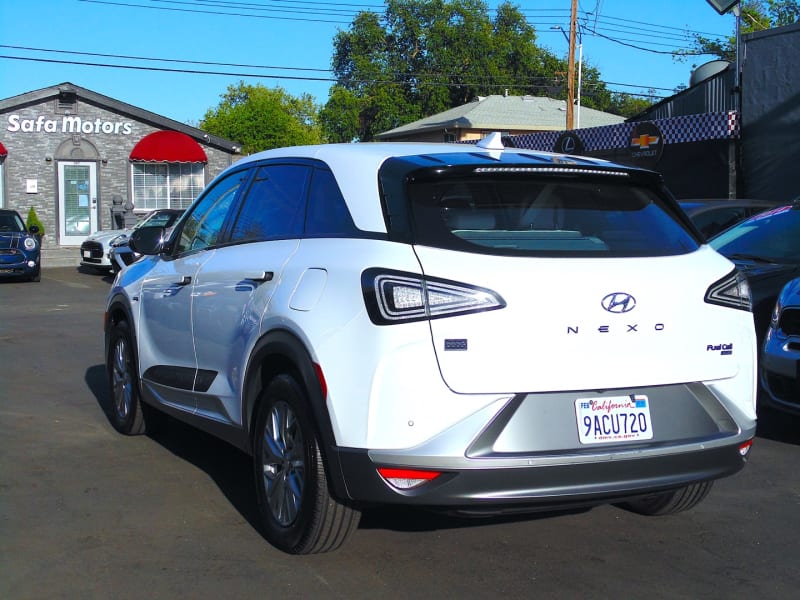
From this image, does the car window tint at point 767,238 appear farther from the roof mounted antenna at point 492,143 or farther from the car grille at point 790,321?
the roof mounted antenna at point 492,143

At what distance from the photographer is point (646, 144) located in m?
21.1

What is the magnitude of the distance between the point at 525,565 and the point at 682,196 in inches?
717

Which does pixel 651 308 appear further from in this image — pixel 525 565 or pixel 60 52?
pixel 60 52

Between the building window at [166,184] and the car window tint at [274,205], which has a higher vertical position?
the building window at [166,184]

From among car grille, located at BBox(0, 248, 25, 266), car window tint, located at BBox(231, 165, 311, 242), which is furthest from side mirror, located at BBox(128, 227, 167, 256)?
car grille, located at BBox(0, 248, 25, 266)

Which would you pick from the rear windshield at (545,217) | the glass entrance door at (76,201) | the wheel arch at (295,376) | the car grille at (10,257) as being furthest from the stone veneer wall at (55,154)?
the rear windshield at (545,217)

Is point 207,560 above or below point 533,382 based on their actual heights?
below

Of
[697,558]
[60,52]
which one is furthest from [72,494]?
[60,52]

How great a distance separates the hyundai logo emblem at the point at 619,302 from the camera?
3.88 m

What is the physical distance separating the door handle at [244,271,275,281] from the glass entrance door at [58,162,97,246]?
91.0 ft

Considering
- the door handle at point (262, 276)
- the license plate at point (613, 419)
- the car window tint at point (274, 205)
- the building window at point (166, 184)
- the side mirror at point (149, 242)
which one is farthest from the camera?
the building window at point (166, 184)

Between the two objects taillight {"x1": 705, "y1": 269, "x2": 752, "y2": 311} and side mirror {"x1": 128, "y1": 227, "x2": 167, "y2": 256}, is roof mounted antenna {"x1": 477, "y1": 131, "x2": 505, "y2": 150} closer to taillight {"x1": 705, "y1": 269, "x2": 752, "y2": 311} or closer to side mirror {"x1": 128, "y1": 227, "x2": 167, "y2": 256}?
taillight {"x1": 705, "y1": 269, "x2": 752, "y2": 311}

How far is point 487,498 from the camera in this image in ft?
12.2

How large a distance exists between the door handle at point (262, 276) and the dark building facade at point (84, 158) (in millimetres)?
25956
